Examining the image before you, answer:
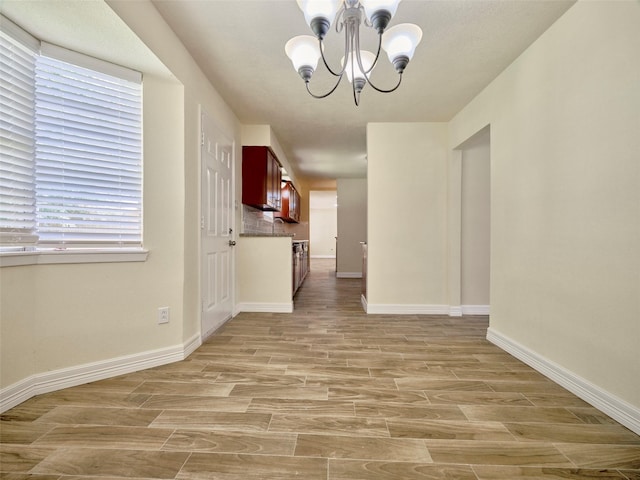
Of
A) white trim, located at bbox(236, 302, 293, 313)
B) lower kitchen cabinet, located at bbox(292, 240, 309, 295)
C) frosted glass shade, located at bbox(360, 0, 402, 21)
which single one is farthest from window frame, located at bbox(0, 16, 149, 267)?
lower kitchen cabinet, located at bbox(292, 240, 309, 295)

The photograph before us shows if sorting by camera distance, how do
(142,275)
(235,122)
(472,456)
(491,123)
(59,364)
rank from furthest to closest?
1. (235,122)
2. (491,123)
3. (142,275)
4. (59,364)
5. (472,456)

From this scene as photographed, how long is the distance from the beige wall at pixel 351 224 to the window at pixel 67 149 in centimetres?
535

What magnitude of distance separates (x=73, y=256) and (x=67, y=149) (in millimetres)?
682

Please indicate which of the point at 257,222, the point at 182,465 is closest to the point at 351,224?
the point at 257,222

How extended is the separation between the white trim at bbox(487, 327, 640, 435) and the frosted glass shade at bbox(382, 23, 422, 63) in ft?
7.02

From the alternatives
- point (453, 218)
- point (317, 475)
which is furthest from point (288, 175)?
point (317, 475)

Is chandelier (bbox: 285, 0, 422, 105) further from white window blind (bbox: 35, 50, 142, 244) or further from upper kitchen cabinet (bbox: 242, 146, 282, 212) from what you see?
upper kitchen cabinet (bbox: 242, 146, 282, 212)

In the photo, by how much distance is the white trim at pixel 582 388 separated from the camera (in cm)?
150

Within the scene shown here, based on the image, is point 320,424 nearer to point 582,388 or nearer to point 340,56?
point 582,388

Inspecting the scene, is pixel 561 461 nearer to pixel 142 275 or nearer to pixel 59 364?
pixel 142 275

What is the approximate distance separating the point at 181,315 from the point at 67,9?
1962 millimetres

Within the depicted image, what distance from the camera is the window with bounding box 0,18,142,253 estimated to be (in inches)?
64.9

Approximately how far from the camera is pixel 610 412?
5.23 feet

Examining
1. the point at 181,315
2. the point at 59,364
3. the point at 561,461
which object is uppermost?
the point at 181,315
